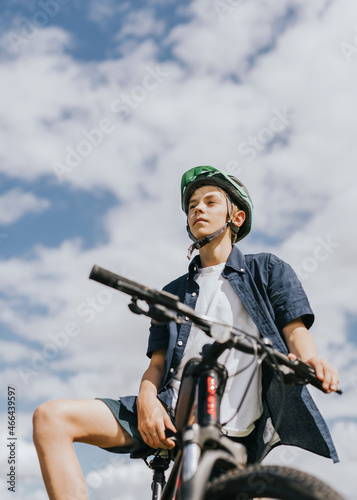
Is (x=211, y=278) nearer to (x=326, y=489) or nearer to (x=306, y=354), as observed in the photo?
(x=306, y=354)

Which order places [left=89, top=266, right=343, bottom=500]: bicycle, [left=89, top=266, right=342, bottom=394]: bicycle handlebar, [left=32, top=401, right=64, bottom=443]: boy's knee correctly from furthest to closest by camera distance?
1. [left=32, top=401, right=64, bottom=443]: boy's knee
2. [left=89, top=266, right=342, bottom=394]: bicycle handlebar
3. [left=89, top=266, right=343, bottom=500]: bicycle

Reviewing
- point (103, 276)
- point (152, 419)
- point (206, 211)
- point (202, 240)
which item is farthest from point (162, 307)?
point (206, 211)

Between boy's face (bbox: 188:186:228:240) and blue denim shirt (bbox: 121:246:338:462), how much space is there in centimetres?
30

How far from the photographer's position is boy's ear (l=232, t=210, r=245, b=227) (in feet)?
15.8

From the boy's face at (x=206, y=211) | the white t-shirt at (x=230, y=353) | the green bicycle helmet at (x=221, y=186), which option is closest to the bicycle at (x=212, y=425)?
the white t-shirt at (x=230, y=353)

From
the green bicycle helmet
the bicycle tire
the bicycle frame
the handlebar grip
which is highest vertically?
the green bicycle helmet

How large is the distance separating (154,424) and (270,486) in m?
1.42

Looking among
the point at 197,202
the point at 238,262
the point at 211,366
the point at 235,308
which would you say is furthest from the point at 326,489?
the point at 197,202

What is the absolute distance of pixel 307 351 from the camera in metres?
3.64

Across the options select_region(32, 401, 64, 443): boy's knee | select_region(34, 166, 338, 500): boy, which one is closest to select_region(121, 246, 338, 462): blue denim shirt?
select_region(34, 166, 338, 500): boy

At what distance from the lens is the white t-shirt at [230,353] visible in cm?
380

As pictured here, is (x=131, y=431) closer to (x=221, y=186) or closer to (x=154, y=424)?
(x=154, y=424)

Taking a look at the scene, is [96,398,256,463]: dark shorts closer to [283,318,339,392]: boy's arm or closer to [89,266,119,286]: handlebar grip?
[283,318,339,392]: boy's arm

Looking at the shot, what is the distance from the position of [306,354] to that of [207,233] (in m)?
1.39
